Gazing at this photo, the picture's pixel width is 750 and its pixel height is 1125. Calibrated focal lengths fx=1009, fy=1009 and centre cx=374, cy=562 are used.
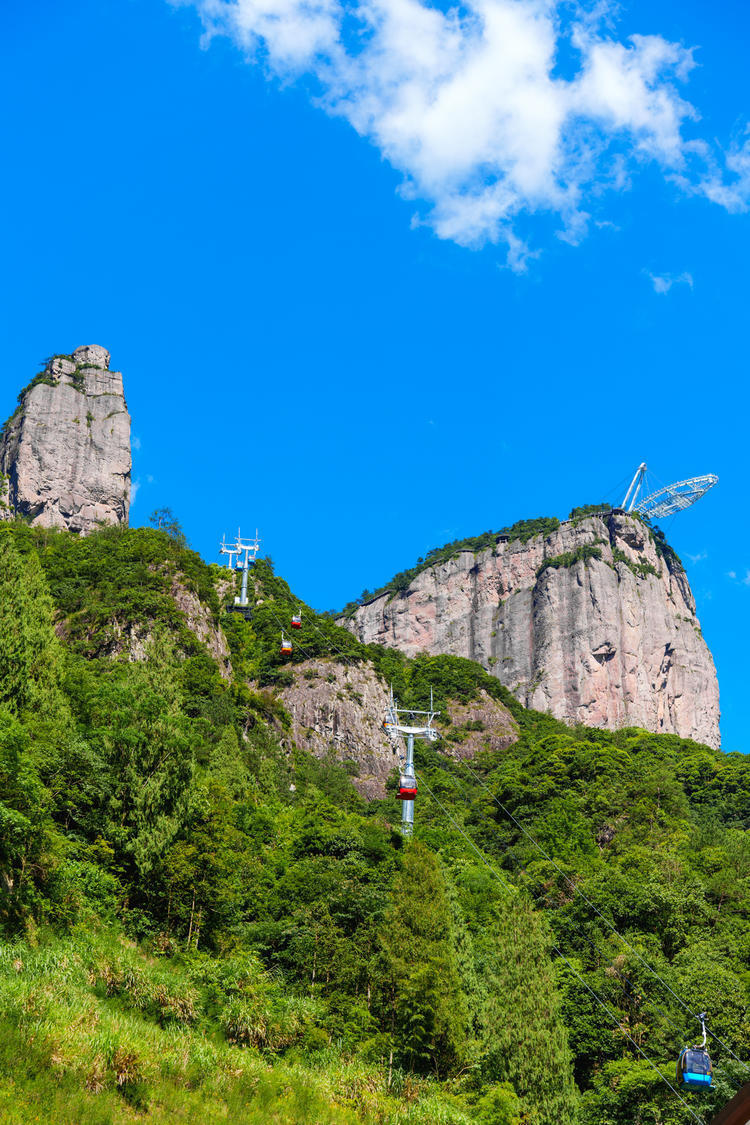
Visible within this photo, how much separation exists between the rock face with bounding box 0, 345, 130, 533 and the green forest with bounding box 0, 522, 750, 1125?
43.4 m

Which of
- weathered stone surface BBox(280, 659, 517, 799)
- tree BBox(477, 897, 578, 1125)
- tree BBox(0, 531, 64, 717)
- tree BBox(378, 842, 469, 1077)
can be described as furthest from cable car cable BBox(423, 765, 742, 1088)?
weathered stone surface BBox(280, 659, 517, 799)

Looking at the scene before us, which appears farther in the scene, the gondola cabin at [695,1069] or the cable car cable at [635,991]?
the cable car cable at [635,991]

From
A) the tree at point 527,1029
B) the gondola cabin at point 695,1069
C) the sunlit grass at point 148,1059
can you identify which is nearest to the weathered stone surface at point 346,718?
the tree at point 527,1029

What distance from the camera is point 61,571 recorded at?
5784 cm

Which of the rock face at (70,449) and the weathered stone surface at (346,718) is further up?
the rock face at (70,449)

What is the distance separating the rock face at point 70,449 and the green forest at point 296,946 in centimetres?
4344

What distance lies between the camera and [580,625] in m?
103

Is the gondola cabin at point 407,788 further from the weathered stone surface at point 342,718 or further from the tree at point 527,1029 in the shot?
the weathered stone surface at point 342,718

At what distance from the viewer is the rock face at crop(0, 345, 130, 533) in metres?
84.6

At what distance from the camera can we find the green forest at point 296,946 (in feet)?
59.3

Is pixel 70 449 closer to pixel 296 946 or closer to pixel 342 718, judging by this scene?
pixel 342 718

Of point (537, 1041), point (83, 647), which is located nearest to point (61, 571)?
point (83, 647)

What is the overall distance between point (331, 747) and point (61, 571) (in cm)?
1952

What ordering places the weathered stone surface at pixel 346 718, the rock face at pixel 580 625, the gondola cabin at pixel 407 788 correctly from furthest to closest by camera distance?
1. the rock face at pixel 580 625
2. the weathered stone surface at pixel 346 718
3. the gondola cabin at pixel 407 788
